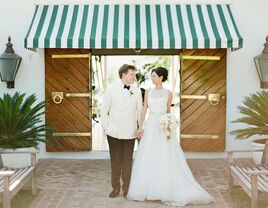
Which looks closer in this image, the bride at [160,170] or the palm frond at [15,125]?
the bride at [160,170]

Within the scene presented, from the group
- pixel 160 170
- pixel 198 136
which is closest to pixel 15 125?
pixel 160 170

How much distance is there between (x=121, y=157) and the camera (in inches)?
299

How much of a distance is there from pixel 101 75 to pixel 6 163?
7.51 meters

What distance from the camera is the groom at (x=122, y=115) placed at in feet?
24.1

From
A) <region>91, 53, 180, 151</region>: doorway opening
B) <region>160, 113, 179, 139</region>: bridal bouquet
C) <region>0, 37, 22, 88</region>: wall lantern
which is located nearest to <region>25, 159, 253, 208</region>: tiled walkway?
<region>160, 113, 179, 139</region>: bridal bouquet

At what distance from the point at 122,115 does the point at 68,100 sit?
3.64 meters

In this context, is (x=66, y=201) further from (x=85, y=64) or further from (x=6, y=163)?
(x=85, y=64)

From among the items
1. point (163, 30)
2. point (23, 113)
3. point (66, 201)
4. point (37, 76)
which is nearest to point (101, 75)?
point (37, 76)

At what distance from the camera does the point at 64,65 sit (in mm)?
10742

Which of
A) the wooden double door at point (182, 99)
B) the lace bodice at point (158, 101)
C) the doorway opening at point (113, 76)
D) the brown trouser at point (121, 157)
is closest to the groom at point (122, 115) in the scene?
the brown trouser at point (121, 157)

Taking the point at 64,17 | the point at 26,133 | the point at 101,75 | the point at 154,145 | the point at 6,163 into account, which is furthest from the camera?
the point at 101,75

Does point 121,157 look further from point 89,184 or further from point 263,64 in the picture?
point 263,64

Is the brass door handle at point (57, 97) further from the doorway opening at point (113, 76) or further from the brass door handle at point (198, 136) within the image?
the brass door handle at point (198, 136)

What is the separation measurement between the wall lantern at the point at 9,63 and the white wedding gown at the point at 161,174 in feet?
13.7
